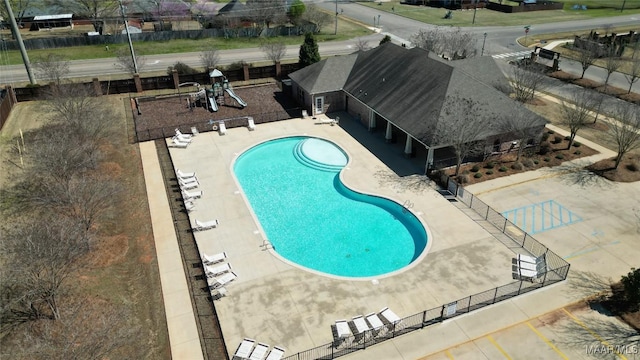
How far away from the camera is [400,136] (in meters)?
35.8

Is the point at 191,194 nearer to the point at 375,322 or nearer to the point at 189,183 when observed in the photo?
the point at 189,183

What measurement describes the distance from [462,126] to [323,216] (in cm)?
1141

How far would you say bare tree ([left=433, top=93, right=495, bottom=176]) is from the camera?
29.6 metres

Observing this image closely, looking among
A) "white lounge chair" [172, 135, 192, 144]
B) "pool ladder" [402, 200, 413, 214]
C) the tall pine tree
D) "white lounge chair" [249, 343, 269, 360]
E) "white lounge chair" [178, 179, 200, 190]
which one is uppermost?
the tall pine tree

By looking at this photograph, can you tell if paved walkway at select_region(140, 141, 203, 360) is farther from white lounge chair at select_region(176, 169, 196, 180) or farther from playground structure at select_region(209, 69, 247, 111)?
playground structure at select_region(209, 69, 247, 111)

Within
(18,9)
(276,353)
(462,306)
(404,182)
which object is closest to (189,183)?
(404,182)

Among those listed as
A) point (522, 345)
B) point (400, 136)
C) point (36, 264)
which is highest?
point (36, 264)

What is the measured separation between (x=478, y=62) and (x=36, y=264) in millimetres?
40100

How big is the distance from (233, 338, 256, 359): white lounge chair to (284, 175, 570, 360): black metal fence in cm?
174

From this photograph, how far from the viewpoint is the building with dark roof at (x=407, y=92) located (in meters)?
31.9

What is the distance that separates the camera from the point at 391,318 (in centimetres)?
1939

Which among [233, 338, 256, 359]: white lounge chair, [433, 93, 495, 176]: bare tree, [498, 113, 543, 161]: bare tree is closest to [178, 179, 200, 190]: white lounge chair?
[233, 338, 256, 359]: white lounge chair

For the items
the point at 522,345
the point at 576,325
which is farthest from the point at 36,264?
the point at 576,325

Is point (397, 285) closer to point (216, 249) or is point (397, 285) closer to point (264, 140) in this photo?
point (216, 249)
